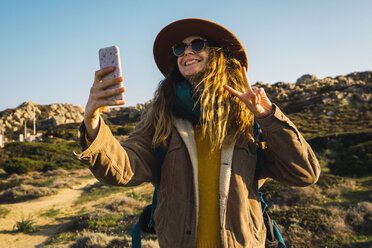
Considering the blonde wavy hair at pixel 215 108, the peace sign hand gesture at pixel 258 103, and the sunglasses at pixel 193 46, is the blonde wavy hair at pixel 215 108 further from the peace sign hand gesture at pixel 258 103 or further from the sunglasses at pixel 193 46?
the peace sign hand gesture at pixel 258 103

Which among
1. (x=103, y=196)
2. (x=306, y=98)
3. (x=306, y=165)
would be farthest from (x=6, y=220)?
(x=306, y=98)

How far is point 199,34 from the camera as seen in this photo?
2066mm

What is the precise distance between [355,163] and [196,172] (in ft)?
35.3

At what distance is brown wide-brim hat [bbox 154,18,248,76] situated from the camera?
1994mm

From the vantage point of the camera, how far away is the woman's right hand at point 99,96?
1258mm

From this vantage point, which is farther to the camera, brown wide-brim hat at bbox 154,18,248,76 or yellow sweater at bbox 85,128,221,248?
brown wide-brim hat at bbox 154,18,248,76

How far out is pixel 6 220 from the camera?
9.02 metres

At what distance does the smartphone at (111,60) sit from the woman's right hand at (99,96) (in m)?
0.02

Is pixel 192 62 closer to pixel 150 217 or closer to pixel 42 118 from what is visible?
pixel 150 217

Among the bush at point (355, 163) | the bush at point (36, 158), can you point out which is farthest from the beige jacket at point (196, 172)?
the bush at point (36, 158)

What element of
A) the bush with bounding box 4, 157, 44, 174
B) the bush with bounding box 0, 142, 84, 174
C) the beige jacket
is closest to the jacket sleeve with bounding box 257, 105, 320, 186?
the beige jacket

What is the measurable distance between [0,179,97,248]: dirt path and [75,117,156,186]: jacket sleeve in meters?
7.14

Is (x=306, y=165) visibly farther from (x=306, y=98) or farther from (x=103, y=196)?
(x=306, y=98)

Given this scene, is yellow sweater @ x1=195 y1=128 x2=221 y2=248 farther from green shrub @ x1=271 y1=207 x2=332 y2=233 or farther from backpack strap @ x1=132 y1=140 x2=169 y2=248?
green shrub @ x1=271 y1=207 x2=332 y2=233
